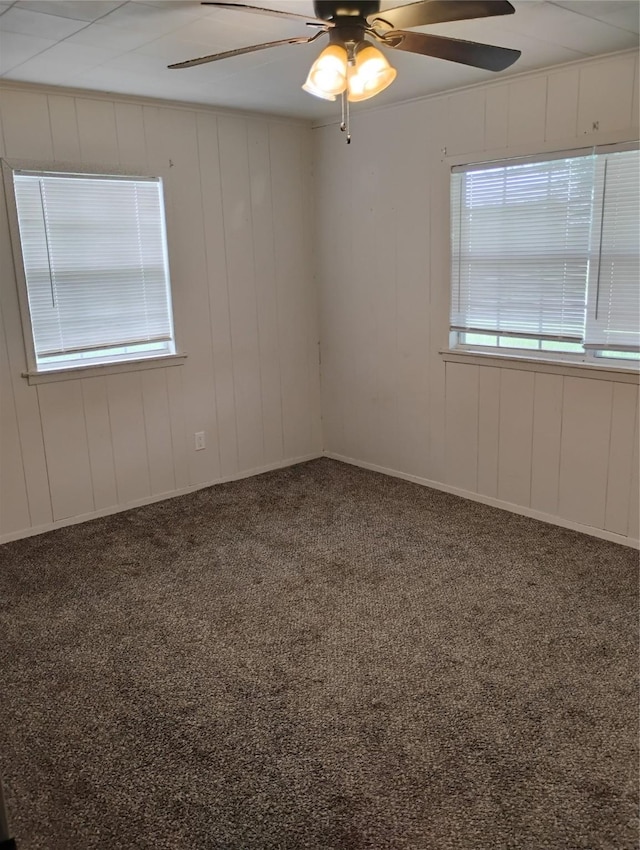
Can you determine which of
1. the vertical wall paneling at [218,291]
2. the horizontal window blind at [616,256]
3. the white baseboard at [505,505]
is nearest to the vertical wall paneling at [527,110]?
the horizontal window blind at [616,256]

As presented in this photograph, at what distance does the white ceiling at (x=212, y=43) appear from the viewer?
2.43 meters

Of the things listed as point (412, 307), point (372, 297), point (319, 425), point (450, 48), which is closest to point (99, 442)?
point (319, 425)

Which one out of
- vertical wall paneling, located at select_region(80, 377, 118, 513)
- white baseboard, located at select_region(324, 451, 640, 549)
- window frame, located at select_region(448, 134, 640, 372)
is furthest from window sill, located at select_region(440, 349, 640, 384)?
vertical wall paneling, located at select_region(80, 377, 118, 513)

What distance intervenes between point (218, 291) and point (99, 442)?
1.23 m

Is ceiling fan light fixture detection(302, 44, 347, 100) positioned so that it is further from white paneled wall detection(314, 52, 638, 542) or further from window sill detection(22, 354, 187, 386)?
window sill detection(22, 354, 187, 386)

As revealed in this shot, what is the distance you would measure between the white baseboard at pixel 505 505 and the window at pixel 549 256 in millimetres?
902

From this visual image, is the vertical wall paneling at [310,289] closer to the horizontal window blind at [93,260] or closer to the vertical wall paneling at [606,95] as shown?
the horizontal window blind at [93,260]

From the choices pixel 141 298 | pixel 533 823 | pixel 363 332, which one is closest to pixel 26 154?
pixel 141 298

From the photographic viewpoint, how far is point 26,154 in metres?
3.49

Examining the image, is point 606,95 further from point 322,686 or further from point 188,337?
point 322,686

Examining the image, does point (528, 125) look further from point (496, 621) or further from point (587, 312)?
point (496, 621)

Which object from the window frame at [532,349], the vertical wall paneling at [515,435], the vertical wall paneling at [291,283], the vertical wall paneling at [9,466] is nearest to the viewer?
the window frame at [532,349]

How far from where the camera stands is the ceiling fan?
195 cm

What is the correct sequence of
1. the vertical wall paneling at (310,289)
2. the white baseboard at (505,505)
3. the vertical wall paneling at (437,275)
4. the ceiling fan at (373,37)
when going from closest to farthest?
1. the ceiling fan at (373,37)
2. the white baseboard at (505,505)
3. the vertical wall paneling at (437,275)
4. the vertical wall paneling at (310,289)
